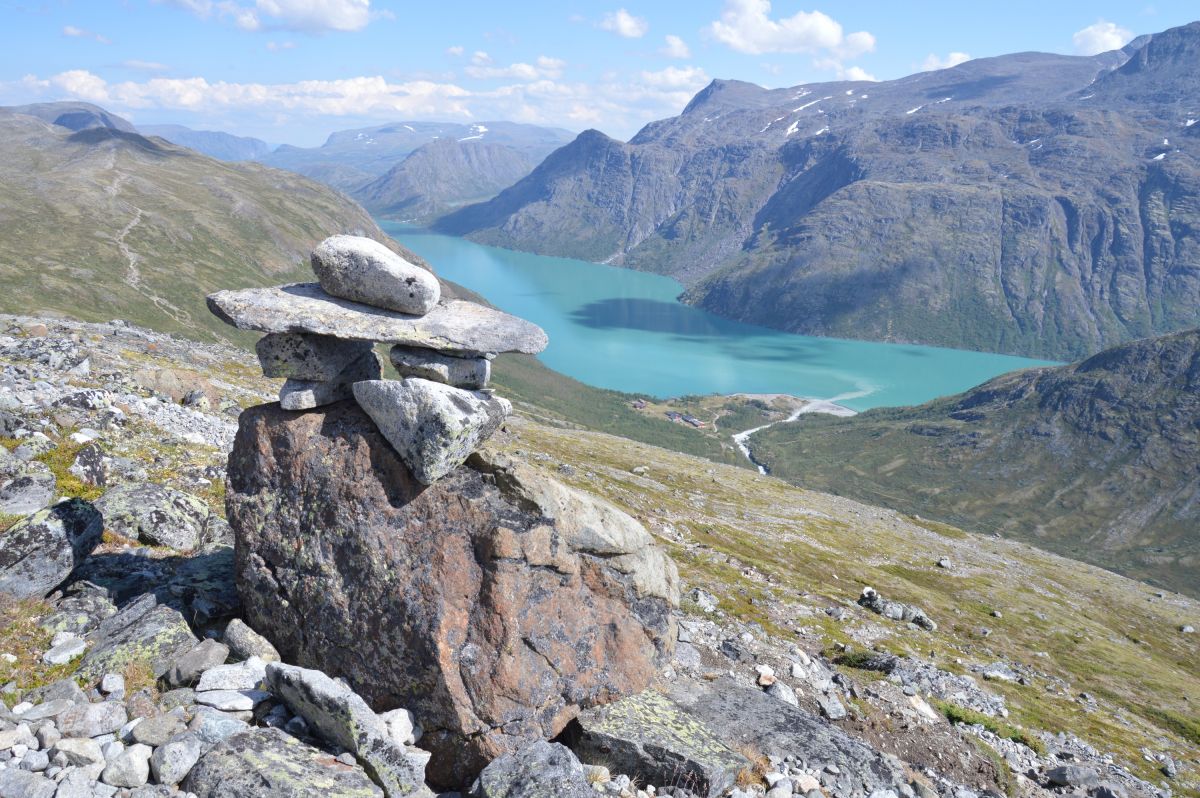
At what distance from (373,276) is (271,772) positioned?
432 inches

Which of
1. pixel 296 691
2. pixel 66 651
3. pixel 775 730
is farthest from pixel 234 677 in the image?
pixel 775 730

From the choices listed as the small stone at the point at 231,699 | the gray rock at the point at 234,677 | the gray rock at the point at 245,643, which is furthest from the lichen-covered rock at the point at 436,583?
A: the small stone at the point at 231,699

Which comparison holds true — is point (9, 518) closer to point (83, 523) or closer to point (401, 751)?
point (83, 523)

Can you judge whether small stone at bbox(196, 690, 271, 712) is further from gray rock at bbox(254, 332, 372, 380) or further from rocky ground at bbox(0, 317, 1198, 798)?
gray rock at bbox(254, 332, 372, 380)

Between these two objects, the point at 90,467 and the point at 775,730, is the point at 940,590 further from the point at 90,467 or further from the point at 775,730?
the point at 90,467

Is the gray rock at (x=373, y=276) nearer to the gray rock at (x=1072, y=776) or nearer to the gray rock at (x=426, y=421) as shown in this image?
the gray rock at (x=426, y=421)

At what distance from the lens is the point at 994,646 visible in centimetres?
5141

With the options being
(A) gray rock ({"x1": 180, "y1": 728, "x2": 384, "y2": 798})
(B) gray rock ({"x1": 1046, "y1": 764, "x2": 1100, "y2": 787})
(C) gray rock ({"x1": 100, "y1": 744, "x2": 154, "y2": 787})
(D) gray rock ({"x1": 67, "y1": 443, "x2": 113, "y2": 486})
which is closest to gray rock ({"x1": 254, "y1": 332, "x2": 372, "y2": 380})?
(A) gray rock ({"x1": 180, "y1": 728, "x2": 384, "y2": 798})

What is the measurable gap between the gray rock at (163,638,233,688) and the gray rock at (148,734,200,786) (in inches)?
96.3

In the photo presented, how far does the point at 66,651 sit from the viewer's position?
15.1 m

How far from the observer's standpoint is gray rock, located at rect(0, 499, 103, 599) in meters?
16.7

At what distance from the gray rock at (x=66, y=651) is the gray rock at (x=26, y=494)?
6.76 m

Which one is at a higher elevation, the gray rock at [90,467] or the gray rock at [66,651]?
the gray rock at [90,467]

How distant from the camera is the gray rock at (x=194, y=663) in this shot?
48.9ft
